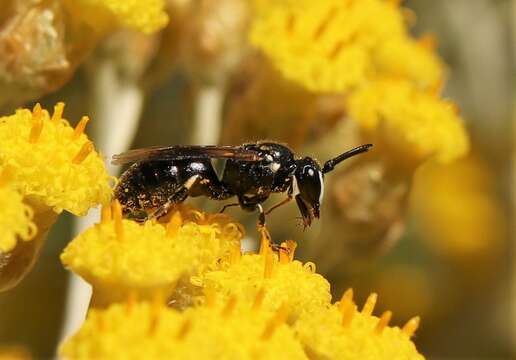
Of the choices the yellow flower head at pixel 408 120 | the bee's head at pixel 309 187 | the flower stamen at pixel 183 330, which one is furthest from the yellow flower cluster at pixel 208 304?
the yellow flower head at pixel 408 120

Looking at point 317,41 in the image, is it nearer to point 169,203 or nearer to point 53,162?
point 169,203

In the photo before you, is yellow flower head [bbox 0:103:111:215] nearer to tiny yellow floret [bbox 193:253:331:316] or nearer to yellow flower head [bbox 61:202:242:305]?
yellow flower head [bbox 61:202:242:305]

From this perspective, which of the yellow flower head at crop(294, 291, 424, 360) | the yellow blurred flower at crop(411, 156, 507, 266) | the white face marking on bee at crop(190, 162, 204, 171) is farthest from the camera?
the yellow blurred flower at crop(411, 156, 507, 266)

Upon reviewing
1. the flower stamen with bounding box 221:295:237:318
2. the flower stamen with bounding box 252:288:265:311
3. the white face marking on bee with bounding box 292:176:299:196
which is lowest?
the flower stamen with bounding box 221:295:237:318

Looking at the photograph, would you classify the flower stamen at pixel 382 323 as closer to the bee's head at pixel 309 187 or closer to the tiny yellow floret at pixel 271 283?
the tiny yellow floret at pixel 271 283

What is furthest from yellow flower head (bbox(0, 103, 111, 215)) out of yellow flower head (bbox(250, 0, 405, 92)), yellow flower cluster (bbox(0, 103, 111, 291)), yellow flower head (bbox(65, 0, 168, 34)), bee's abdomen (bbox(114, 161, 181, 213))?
yellow flower head (bbox(250, 0, 405, 92))

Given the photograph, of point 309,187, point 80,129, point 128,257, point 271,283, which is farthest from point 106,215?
point 309,187

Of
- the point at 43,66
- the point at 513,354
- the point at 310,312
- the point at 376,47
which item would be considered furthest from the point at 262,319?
the point at 513,354
